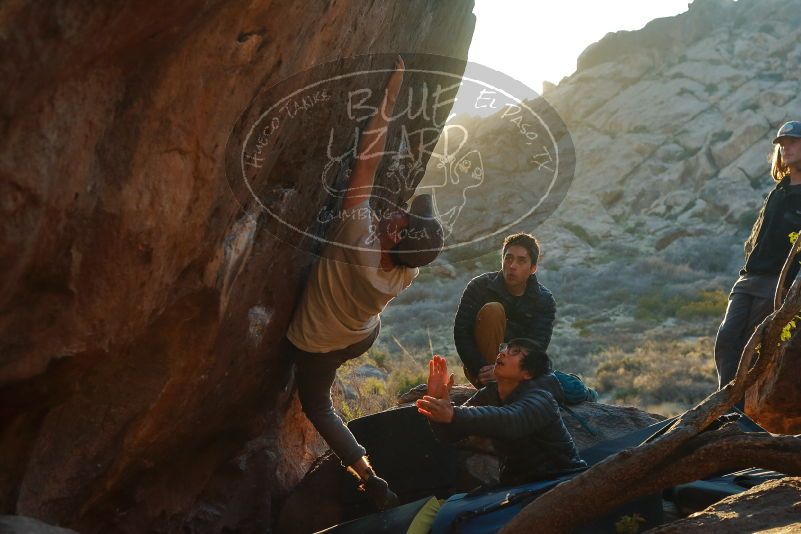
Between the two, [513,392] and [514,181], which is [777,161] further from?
[514,181]

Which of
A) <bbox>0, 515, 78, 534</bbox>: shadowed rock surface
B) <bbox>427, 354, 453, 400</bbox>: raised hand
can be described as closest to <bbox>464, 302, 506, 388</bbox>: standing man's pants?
<bbox>427, 354, 453, 400</bbox>: raised hand

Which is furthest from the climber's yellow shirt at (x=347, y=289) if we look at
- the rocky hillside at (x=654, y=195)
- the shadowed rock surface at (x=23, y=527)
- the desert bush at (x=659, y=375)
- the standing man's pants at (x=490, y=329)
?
the rocky hillside at (x=654, y=195)

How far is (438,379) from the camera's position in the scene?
4.65 metres

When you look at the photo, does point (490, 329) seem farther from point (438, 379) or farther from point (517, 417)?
point (438, 379)

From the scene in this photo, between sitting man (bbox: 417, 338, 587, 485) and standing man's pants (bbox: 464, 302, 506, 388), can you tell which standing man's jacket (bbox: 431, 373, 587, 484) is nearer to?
sitting man (bbox: 417, 338, 587, 485)

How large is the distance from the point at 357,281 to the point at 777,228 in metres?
3.17

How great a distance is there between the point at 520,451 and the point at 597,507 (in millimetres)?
928

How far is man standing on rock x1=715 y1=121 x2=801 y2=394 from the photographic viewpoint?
6.06m

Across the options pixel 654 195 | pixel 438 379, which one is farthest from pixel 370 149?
pixel 654 195

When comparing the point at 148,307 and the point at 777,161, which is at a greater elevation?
the point at 777,161

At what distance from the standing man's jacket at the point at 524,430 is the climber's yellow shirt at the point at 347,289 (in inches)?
30.2

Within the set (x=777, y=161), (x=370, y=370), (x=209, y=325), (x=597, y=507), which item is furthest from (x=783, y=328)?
(x=370, y=370)

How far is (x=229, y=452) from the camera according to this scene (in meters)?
5.72

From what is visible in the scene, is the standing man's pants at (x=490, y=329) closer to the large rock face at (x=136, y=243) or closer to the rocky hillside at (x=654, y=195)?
the large rock face at (x=136, y=243)
